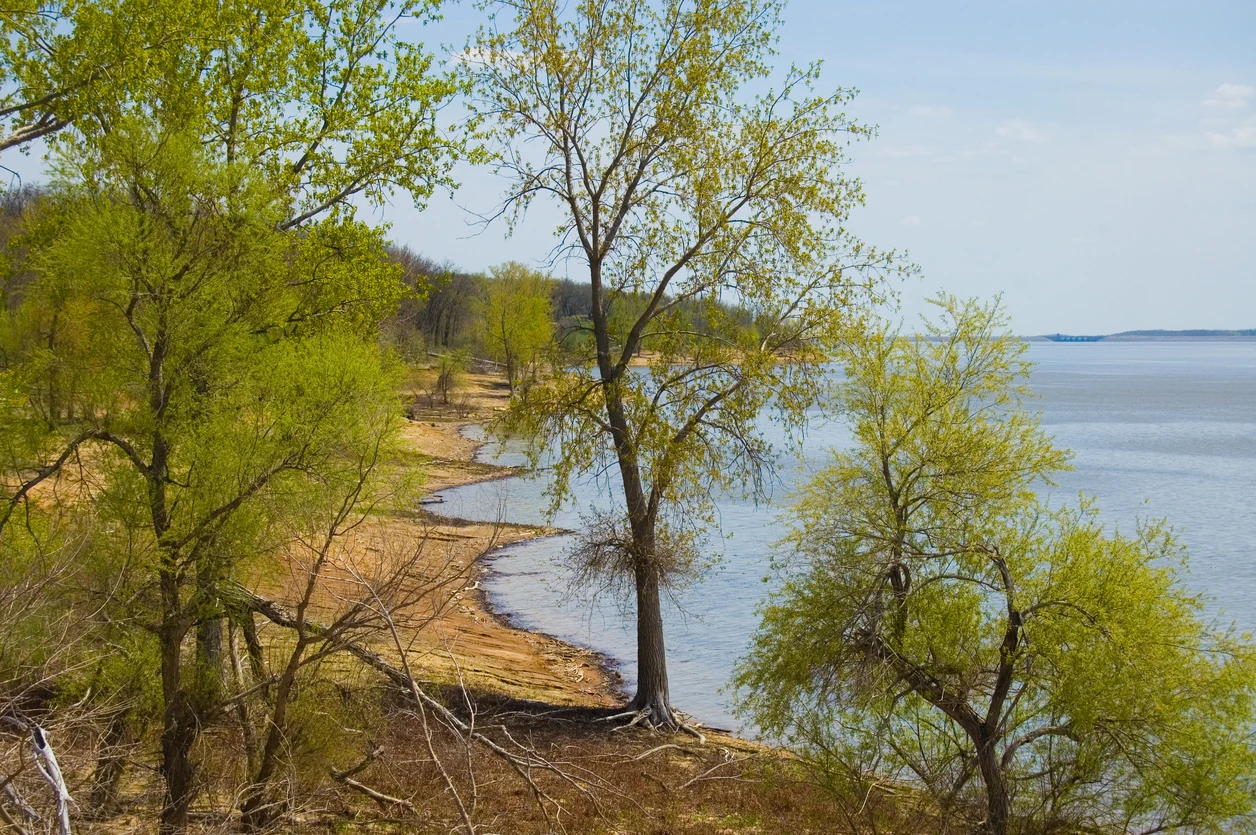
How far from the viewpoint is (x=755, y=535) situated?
34.1 metres

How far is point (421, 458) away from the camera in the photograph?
13703 millimetres

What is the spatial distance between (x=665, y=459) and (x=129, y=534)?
8975mm

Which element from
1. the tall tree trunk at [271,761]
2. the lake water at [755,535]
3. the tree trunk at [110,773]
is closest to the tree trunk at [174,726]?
the tree trunk at [110,773]

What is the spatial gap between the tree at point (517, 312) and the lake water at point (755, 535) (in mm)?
14410

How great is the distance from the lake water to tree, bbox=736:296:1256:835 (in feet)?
8.03

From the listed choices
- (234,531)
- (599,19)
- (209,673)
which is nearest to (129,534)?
(234,531)

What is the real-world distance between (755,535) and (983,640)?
748 inches

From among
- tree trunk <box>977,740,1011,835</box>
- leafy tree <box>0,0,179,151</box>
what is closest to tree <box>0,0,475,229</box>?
leafy tree <box>0,0,179,151</box>

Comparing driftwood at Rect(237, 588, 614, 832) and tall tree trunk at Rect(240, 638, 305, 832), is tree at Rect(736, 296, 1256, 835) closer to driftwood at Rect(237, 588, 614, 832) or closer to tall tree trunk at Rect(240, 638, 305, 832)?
driftwood at Rect(237, 588, 614, 832)

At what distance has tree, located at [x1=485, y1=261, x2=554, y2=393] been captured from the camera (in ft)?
242

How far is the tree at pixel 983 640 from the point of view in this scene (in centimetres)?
1255

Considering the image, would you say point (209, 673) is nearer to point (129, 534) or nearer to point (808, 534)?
point (129, 534)

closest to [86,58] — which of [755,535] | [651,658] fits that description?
[651,658]

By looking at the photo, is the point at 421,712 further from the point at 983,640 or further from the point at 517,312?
the point at 517,312
